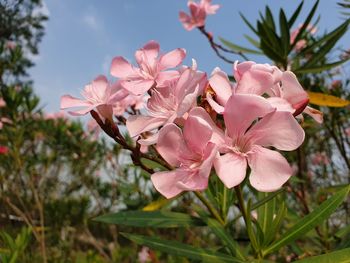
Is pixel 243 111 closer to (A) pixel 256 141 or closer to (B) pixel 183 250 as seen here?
(A) pixel 256 141

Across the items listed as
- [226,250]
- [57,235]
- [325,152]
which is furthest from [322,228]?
[57,235]

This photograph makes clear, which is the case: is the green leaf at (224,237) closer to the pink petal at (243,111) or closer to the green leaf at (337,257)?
the green leaf at (337,257)

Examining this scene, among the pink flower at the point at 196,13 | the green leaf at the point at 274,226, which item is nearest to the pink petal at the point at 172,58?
the green leaf at the point at 274,226

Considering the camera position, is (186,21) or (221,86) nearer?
(221,86)

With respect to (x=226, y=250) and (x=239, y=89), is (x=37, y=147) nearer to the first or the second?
(x=226, y=250)

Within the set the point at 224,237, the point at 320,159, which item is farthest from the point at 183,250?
the point at 320,159

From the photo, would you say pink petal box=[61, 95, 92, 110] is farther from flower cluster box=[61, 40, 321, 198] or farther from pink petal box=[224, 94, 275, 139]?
pink petal box=[224, 94, 275, 139]
